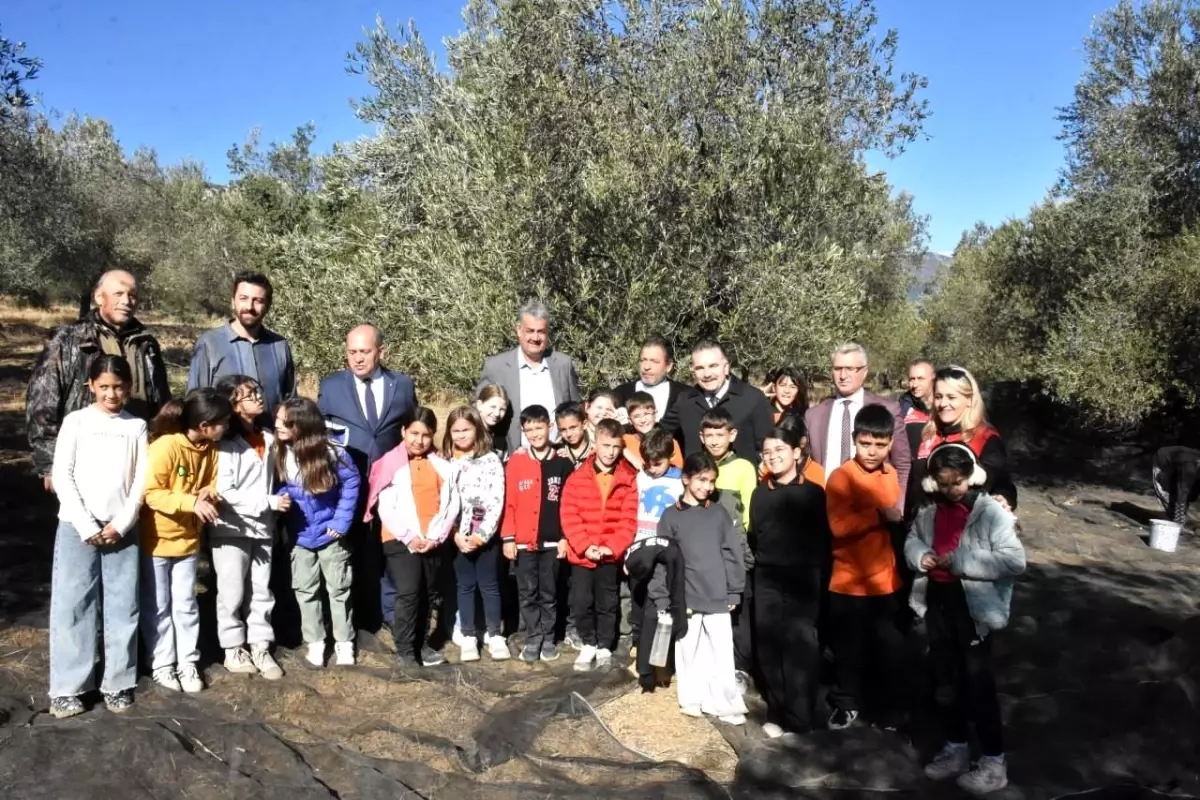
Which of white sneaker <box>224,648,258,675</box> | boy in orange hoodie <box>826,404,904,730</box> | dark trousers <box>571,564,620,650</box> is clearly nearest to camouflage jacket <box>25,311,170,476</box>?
white sneaker <box>224,648,258,675</box>

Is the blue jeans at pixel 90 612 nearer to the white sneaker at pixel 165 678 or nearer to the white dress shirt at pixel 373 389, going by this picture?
the white sneaker at pixel 165 678

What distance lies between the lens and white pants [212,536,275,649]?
4.84m

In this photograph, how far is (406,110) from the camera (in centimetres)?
1211

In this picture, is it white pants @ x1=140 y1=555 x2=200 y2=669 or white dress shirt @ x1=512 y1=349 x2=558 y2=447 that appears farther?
white dress shirt @ x1=512 y1=349 x2=558 y2=447

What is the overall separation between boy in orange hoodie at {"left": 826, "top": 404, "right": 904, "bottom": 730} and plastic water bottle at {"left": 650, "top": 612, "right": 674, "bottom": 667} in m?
0.96

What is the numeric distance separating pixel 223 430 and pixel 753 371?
508cm

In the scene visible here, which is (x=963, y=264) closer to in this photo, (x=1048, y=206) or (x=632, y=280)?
(x=1048, y=206)

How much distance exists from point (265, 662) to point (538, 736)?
1844 millimetres

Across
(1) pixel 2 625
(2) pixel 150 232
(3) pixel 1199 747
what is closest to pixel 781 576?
(3) pixel 1199 747

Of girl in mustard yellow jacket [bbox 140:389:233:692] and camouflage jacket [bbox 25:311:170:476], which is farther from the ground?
camouflage jacket [bbox 25:311:170:476]

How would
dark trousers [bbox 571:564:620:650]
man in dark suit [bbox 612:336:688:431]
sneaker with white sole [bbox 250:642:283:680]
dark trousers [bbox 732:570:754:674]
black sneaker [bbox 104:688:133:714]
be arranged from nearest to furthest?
black sneaker [bbox 104:688:133:714] < sneaker with white sole [bbox 250:642:283:680] < dark trousers [bbox 732:570:754:674] < dark trousers [bbox 571:564:620:650] < man in dark suit [bbox 612:336:688:431]

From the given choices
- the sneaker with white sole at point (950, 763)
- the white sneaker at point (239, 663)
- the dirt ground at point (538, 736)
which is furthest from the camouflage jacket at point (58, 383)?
the sneaker with white sole at point (950, 763)

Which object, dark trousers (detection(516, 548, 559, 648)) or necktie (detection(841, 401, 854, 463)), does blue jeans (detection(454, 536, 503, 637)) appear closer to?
dark trousers (detection(516, 548, 559, 648))

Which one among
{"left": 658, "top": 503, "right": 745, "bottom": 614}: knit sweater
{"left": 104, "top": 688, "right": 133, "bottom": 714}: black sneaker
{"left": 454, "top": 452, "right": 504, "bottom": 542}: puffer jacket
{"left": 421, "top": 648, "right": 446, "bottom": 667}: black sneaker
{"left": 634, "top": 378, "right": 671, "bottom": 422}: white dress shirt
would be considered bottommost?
{"left": 421, "top": 648, "right": 446, "bottom": 667}: black sneaker
